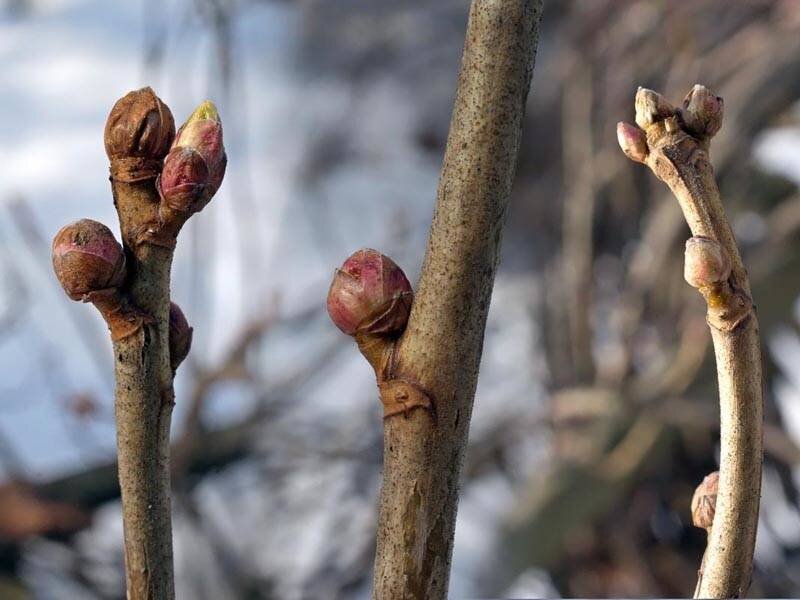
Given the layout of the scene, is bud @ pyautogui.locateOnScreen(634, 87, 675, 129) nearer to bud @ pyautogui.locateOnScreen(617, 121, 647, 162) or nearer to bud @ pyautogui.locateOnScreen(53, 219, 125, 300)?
bud @ pyautogui.locateOnScreen(617, 121, 647, 162)

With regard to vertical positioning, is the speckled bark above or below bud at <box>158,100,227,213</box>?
below

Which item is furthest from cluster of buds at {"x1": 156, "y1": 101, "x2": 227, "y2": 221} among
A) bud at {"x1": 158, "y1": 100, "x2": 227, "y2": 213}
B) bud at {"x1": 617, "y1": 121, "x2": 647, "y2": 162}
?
bud at {"x1": 617, "y1": 121, "x2": 647, "y2": 162}

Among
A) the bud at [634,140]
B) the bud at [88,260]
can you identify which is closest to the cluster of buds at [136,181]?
the bud at [88,260]

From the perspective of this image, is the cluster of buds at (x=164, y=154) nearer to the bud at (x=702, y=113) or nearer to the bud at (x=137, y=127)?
the bud at (x=137, y=127)

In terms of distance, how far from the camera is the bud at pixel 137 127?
0.83 ft

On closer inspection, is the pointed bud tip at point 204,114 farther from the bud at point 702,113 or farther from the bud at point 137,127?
the bud at point 702,113

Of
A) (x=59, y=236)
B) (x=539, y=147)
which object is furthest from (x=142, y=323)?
(x=539, y=147)

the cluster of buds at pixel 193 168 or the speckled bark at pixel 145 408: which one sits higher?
the cluster of buds at pixel 193 168

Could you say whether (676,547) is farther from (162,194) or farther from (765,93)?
(162,194)

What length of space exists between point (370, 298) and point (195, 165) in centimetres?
6

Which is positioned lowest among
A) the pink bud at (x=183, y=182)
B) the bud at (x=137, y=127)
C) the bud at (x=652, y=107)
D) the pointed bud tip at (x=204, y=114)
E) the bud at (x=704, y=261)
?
the bud at (x=704, y=261)

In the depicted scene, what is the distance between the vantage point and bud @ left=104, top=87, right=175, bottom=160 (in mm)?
254

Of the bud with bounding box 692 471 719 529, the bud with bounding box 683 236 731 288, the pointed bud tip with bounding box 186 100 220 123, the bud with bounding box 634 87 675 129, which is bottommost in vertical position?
the bud with bounding box 692 471 719 529

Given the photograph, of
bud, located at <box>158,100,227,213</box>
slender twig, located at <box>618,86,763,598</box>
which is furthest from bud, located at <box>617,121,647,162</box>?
bud, located at <box>158,100,227,213</box>
